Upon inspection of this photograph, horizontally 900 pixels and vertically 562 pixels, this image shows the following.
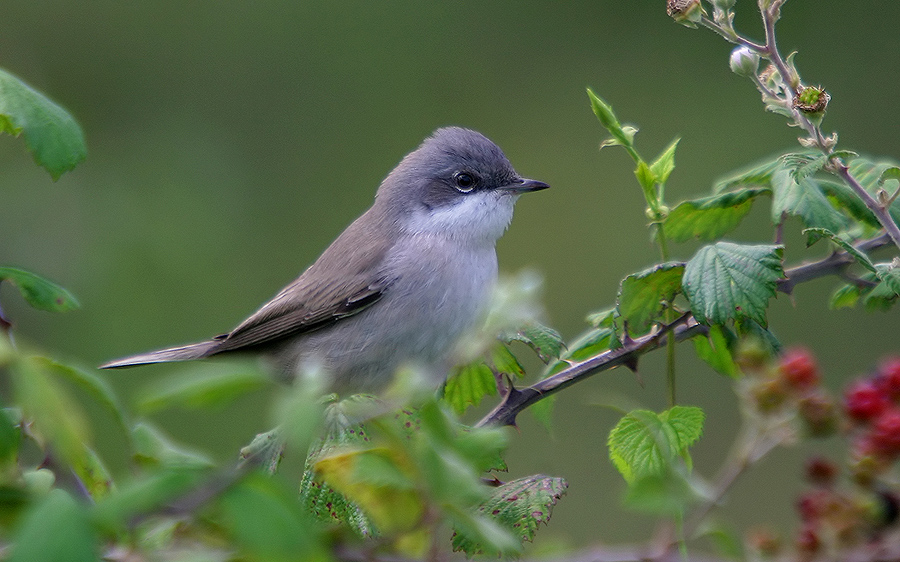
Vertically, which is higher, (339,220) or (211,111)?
(211,111)

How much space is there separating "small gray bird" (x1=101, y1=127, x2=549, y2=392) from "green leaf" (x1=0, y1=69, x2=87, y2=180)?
125cm

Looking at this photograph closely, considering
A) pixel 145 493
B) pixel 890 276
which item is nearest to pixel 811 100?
pixel 890 276

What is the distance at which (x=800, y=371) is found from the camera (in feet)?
2.61

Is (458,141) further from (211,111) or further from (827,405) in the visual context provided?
(211,111)

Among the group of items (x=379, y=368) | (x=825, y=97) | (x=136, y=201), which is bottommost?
(x=379, y=368)

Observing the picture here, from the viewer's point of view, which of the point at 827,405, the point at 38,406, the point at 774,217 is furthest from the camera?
the point at 774,217

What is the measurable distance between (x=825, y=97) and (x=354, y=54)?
5756 millimetres

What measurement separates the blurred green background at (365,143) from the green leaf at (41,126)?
170 inches

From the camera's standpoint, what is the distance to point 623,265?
6.36m

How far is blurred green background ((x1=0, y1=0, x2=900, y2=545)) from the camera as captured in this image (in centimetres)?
583

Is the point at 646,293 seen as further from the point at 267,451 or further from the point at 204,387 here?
the point at 204,387

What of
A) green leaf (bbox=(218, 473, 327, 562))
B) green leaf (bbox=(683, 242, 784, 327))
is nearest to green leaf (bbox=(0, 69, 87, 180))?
green leaf (bbox=(218, 473, 327, 562))

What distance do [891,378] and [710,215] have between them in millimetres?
1056

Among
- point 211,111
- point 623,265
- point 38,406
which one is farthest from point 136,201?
point 38,406
